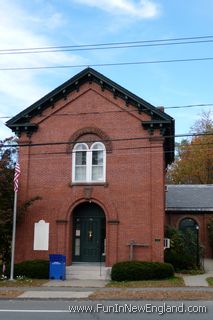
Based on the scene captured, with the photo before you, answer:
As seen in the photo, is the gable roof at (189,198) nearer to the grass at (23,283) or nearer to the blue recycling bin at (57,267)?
the blue recycling bin at (57,267)

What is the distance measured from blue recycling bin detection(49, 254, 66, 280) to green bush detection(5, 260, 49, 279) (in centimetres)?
42

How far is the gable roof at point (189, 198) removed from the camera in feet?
112

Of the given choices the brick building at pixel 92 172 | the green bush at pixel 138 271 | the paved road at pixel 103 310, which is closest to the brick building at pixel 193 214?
the brick building at pixel 92 172

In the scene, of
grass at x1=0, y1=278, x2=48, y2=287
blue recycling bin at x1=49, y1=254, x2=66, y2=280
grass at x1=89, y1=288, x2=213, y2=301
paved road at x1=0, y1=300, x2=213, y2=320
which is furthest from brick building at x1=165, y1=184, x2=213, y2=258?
paved road at x1=0, y1=300, x2=213, y2=320

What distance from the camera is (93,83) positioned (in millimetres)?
23484

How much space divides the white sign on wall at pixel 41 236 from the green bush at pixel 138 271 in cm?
393

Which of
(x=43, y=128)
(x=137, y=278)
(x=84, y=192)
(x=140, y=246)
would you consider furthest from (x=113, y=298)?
(x=43, y=128)

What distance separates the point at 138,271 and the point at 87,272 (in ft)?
8.81

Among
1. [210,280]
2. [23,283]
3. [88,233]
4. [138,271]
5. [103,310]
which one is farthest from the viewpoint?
[88,233]

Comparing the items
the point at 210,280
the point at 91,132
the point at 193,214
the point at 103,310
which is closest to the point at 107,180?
the point at 91,132

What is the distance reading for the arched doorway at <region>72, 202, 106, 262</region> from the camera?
74.7 feet

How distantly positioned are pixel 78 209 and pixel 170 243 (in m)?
5.03

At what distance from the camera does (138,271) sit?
19938 mm

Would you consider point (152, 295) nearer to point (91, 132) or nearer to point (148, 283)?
point (148, 283)
